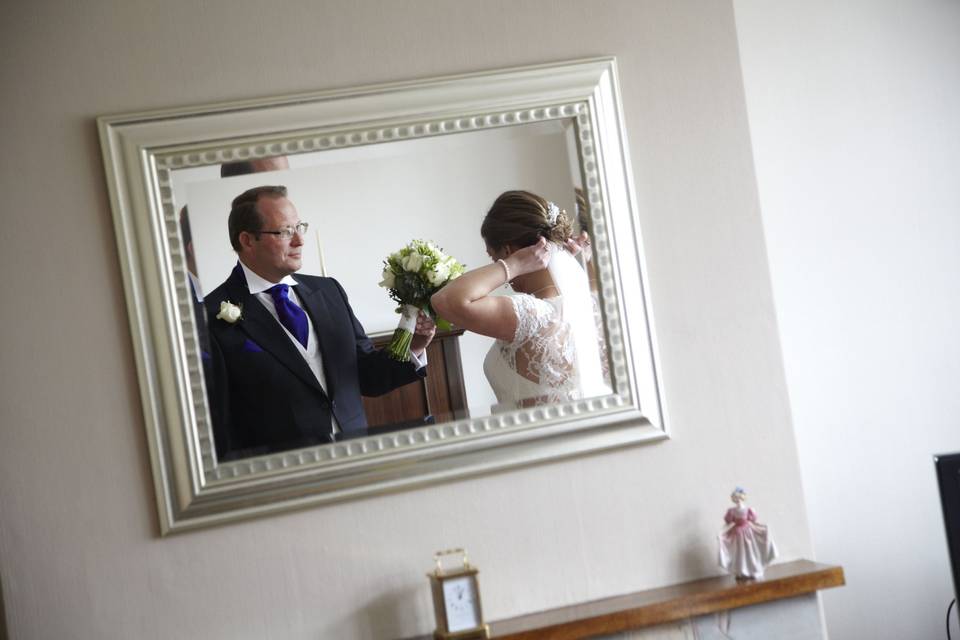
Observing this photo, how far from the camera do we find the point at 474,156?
2.10m

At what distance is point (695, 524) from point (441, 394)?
683 mm

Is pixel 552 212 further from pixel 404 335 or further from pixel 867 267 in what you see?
pixel 867 267

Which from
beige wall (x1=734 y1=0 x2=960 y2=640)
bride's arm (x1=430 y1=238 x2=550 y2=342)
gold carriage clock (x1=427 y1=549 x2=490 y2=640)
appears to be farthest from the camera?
beige wall (x1=734 y1=0 x2=960 y2=640)

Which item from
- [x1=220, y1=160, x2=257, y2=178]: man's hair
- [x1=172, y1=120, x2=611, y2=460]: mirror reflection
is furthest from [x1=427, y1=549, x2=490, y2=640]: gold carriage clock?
[x1=220, y1=160, x2=257, y2=178]: man's hair

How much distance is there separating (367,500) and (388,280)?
0.49m

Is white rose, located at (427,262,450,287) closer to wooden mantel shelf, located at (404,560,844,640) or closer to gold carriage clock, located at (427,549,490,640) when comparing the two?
gold carriage clock, located at (427,549,490,640)

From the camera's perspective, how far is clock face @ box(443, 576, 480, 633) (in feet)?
6.46

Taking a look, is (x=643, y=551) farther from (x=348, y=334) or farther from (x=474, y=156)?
(x=474, y=156)

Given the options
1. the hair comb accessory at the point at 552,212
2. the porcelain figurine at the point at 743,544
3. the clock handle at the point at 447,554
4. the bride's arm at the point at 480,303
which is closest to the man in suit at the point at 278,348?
the bride's arm at the point at 480,303

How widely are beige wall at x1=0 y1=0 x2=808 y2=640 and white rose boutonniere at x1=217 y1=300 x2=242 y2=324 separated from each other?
213mm

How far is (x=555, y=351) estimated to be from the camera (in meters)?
2.13

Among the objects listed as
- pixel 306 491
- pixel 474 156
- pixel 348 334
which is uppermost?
pixel 474 156

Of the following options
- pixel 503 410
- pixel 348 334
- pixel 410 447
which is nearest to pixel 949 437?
pixel 503 410

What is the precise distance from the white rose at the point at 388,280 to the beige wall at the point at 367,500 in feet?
1.46
